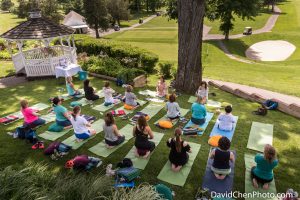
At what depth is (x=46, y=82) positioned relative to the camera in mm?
16875

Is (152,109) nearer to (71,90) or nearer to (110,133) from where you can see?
(110,133)

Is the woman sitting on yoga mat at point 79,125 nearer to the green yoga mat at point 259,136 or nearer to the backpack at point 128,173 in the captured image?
the backpack at point 128,173

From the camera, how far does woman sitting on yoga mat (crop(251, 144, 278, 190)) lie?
6571mm

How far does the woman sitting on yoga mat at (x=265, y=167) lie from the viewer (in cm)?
657

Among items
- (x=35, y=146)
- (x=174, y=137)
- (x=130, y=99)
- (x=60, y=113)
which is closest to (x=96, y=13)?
(x=130, y=99)

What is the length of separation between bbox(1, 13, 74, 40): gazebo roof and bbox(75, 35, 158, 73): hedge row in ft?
11.9

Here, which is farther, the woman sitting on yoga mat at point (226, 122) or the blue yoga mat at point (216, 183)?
the woman sitting on yoga mat at point (226, 122)

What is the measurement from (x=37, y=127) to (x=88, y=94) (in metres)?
3.25

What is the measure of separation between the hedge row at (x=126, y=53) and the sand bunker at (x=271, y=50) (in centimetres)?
2078

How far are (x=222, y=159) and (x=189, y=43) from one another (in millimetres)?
8321

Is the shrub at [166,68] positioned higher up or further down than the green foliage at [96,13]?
further down

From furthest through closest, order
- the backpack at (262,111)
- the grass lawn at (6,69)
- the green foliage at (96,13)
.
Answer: the green foliage at (96,13)
the grass lawn at (6,69)
the backpack at (262,111)

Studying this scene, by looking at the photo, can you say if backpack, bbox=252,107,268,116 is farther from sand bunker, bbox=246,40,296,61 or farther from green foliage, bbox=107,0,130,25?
green foliage, bbox=107,0,130,25

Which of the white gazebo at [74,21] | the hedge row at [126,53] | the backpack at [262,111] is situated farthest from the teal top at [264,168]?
the white gazebo at [74,21]
